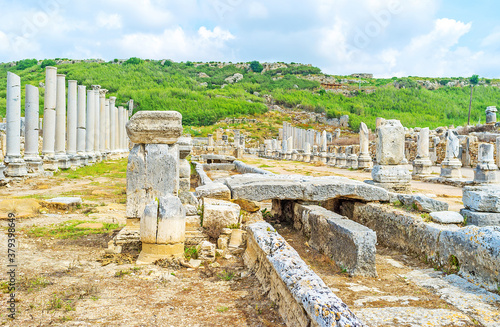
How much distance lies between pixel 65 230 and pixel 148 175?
222 cm

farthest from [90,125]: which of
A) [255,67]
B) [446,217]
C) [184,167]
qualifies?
[255,67]

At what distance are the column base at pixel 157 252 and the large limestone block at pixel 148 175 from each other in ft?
2.44

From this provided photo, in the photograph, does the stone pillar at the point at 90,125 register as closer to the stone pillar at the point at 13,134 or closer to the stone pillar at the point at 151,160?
the stone pillar at the point at 13,134

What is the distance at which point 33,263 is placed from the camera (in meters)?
4.58

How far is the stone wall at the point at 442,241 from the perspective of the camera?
3789mm

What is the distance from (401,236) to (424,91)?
10109 centimetres

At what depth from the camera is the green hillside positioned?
71.8 metres

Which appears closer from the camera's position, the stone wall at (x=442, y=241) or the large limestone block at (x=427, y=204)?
the stone wall at (x=442, y=241)

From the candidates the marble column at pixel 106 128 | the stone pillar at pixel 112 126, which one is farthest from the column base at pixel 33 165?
the stone pillar at pixel 112 126

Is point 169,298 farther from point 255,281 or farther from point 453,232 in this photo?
point 453,232

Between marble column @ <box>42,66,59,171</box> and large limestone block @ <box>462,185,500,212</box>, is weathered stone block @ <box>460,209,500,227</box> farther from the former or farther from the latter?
marble column @ <box>42,66,59,171</box>

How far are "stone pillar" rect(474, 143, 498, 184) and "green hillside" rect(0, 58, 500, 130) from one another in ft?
161

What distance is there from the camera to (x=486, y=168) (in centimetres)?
1093

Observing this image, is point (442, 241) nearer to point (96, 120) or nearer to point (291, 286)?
point (291, 286)
